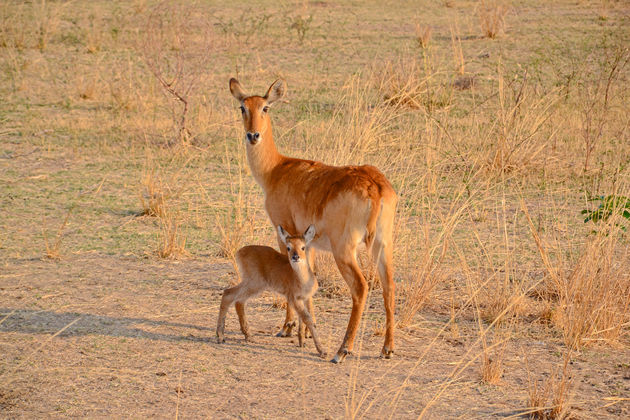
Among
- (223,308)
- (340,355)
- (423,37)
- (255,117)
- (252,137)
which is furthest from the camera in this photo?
(423,37)

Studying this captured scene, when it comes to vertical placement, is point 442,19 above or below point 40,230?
above

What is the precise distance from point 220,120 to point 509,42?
26.9 ft

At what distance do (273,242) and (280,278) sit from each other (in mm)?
2029

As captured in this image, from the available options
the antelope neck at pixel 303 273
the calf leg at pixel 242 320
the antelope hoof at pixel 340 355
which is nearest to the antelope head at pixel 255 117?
the antelope neck at pixel 303 273

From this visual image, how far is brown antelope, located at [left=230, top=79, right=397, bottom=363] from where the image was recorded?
5.59 metres

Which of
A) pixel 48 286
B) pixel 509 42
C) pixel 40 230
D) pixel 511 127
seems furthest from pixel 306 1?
pixel 48 286

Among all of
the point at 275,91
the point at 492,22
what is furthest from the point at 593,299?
the point at 492,22

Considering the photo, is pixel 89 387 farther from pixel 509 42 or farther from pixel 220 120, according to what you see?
pixel 509 42

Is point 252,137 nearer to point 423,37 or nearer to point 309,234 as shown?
point 309,234

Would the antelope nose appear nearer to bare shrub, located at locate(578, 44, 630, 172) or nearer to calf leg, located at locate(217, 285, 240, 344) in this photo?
calf leg, located at locate(217, 285, 240, 344)

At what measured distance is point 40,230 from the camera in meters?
8.58

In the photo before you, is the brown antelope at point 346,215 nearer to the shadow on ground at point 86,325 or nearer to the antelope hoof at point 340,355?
the antelope hoof at point 340,355

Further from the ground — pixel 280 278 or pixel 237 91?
pixel 237 91

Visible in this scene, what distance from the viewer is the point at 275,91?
22.6ft
